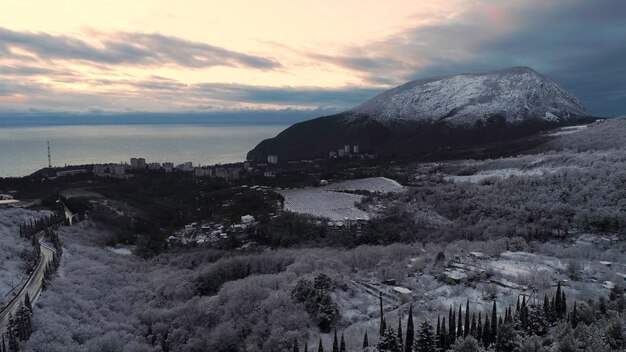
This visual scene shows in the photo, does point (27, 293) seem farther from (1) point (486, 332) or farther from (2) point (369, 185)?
(2) point (369, 185)

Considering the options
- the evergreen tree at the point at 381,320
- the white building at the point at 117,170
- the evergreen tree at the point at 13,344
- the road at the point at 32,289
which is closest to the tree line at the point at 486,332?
the evergreen tree at the point at 381,320

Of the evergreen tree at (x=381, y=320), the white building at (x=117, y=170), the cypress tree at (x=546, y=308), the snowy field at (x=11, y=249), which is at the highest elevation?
the white building at (x=117, y=170)

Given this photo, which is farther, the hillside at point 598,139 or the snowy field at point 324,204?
the hillside at point 598,139

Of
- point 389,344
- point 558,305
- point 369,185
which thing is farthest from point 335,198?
point 389,344

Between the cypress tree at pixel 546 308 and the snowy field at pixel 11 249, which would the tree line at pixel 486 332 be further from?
the snowy field at pixel 11 249

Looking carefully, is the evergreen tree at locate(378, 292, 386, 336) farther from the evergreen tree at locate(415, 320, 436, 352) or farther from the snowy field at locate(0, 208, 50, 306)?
the snowy field at locate(0, 208, 50, 306)

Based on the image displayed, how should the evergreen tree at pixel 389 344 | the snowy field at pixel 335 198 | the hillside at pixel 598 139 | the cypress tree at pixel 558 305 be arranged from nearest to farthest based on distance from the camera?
1. the evergreen tree at pixel 389 344
2. the cypress tree at pixel 558 305
3. the snowy field at pixel 335 198
4. the hillside at pixel 598 139

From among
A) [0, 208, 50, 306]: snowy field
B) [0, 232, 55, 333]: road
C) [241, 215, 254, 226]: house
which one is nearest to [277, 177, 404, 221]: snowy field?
[241, 215, 254, 226]: house

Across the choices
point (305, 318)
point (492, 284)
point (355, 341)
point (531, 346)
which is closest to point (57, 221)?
point (305, 318)
